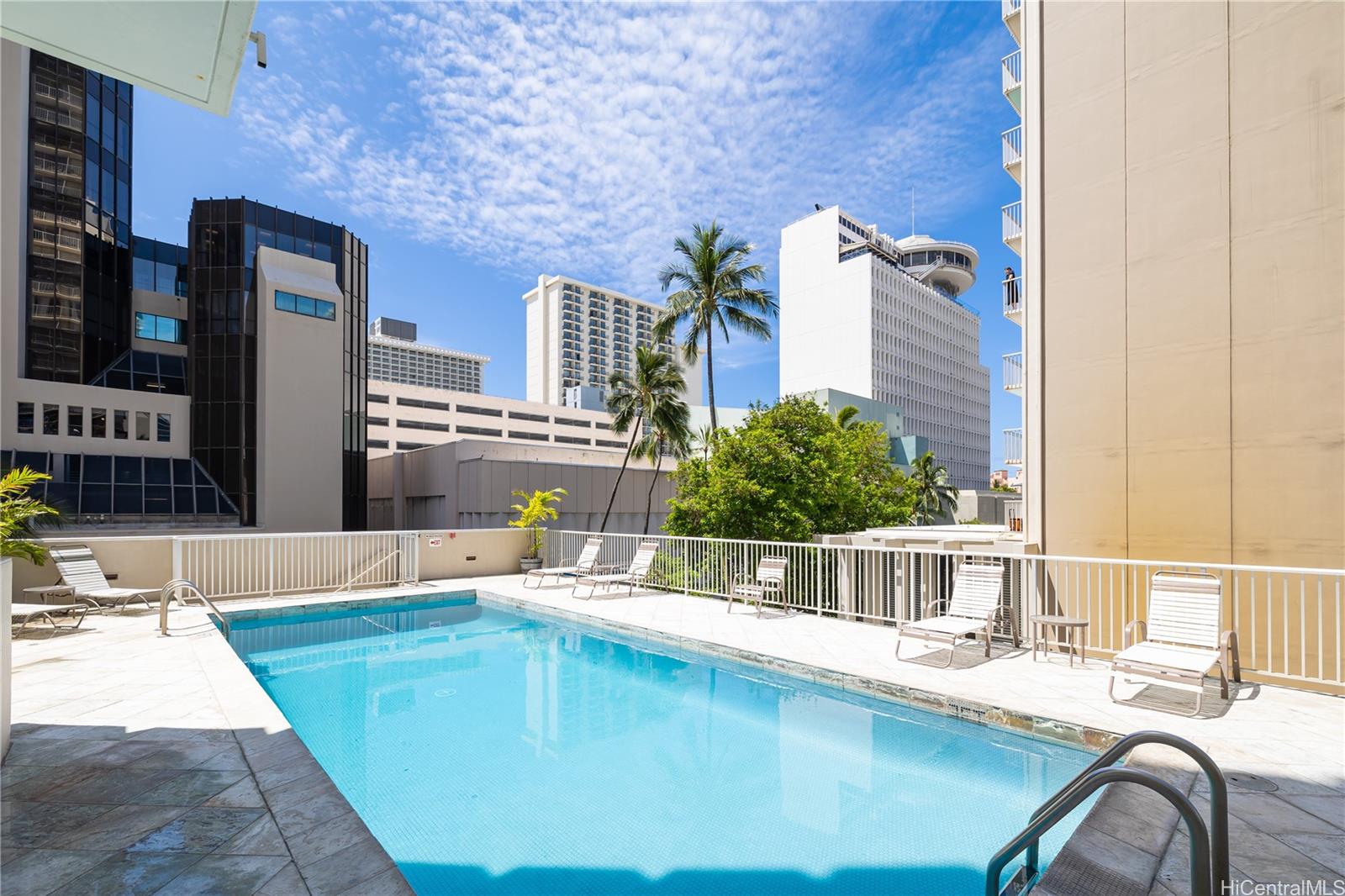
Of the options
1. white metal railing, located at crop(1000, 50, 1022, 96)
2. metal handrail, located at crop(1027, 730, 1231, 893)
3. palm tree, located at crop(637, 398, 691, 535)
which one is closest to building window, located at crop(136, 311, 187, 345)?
palm tree, located at crop(637, 398, 691, 535)

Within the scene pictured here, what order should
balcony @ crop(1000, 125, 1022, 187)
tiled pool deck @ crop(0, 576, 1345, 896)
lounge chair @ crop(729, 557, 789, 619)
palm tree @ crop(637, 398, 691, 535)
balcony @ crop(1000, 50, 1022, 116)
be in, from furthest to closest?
1. palm tree @ crop(637, 398, 691, 535)
2. balcony @ crop(1000, 50, 1022, 116)
3. balcony @ crop(1000, 125, 1022, 187)
4. lounge chair @ crop(729, 557, 789, 619)
5. tiled pool deck @ crop(0, 576, 1345, 896)

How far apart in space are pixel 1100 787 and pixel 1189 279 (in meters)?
7.69

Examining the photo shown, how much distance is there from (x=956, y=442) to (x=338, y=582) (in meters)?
97.6

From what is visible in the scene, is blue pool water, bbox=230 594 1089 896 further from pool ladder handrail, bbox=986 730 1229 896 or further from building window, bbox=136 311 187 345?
building window, bbox=136 311 187 345

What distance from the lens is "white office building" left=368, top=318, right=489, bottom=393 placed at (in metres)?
113

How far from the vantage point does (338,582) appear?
38.1 feet

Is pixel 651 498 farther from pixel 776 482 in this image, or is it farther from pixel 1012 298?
pixel 1012 298

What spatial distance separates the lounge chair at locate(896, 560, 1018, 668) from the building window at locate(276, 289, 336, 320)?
2582 centimetres

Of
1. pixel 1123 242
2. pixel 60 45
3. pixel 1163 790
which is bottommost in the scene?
pixel 1163 790

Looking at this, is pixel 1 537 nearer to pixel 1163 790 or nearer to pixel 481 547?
pixel 481 547

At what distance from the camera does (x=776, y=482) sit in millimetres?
16000

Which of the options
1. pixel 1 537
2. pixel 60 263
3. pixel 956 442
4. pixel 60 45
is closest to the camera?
pixel 60 45

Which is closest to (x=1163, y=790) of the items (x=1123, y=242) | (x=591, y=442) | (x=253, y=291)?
(x=1123, y=242)

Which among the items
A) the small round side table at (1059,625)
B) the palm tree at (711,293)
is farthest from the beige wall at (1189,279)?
the palm tree at (711,293)
